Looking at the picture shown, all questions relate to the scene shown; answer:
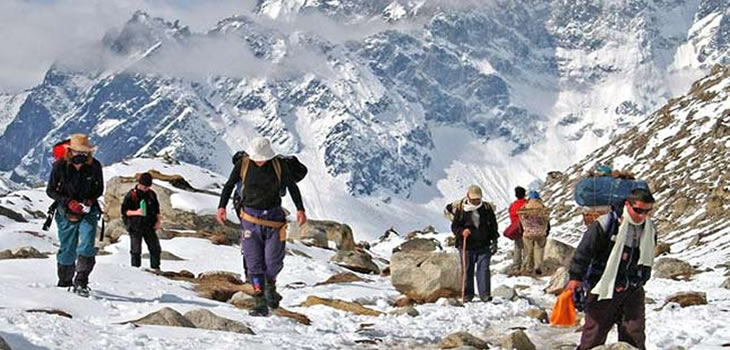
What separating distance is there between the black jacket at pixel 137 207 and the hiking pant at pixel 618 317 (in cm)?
1199

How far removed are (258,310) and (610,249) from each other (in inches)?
222

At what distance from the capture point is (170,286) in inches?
647

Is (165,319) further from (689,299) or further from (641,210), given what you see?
(689,299)

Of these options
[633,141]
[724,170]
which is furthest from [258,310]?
[633,141]

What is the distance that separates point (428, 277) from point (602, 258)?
358 inches

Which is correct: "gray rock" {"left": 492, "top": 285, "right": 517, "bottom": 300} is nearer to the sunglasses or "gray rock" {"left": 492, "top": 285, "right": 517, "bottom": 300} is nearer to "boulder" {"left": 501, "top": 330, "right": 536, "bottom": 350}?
"boulder" {"left": 501, "top": 330, "right": 536, "bottom": 350}

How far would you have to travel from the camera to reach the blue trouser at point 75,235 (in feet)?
46.7

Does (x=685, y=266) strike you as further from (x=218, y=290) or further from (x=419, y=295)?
(x=218, y=290)

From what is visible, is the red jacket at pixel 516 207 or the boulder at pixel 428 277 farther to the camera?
the red jacket at pixel 516 207

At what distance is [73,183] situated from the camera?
1419 centimetres

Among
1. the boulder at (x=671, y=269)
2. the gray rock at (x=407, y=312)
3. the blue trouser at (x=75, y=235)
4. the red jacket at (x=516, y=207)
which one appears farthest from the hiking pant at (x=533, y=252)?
the blue trouser at (x=75, y=235)

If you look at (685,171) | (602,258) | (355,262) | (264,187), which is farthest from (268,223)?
(685,171)

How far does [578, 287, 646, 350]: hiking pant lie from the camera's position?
34.1 ft

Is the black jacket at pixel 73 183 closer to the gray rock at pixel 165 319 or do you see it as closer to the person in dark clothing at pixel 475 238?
the gray rock at pixel 165 319
